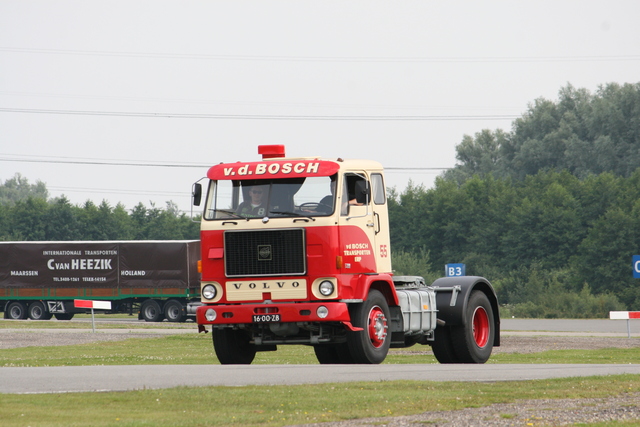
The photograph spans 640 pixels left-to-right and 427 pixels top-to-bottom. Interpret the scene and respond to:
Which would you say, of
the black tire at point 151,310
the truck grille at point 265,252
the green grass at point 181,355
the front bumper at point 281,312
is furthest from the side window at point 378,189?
the black tire at point 151,310

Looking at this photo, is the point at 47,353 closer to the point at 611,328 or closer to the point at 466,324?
the point at 466,324

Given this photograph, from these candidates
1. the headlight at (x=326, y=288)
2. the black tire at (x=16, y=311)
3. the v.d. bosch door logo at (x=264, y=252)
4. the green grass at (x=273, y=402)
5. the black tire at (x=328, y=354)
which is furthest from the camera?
the black tire at (x=16, y=311)

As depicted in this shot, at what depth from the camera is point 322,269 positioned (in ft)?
50.3

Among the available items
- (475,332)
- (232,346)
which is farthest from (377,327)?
(475,332)

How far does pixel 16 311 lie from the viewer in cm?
4941

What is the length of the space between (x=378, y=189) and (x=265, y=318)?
2739 millimetres

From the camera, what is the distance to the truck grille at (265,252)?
15414mm

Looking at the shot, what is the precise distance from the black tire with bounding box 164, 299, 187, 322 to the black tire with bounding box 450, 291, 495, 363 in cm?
2910

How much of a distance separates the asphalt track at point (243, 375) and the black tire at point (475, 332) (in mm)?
1673

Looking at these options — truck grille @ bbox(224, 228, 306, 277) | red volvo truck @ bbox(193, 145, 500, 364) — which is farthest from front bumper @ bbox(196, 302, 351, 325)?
truck grille @ bbox(224, 228, 306, 277)

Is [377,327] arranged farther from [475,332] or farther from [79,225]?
Answer: [79,225]

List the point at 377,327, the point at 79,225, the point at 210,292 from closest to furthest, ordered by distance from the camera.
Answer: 1. the point at 210,292
2. the point at 377,327
3. the point at 79,225

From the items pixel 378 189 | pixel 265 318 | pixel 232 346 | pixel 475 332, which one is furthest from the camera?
pixel 475 332

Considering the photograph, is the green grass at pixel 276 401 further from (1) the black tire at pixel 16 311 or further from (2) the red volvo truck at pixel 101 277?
(1) the black tire at pixel 16 311
